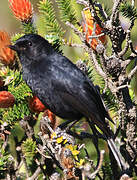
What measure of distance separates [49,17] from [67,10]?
140 mm

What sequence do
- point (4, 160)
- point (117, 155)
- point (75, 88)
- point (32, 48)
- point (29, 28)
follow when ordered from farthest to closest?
point (32, 48)
point (75, 88)
point (29, 28)
point (117, 155)
point (4, 160)

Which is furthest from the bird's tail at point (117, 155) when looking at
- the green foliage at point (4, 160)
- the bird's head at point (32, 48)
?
the bird's head at point (32, 48)

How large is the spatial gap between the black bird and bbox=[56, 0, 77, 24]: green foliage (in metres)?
0.27

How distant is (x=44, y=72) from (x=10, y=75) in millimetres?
608

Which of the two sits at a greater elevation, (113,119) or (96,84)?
(96,84)

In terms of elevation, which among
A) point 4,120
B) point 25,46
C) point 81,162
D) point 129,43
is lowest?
point 81,162

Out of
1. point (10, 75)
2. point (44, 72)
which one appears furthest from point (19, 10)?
point (44, 72)

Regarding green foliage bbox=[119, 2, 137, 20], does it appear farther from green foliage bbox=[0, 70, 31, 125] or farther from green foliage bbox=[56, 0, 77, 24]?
green foliage bbox=[0, 70, 31, 125]

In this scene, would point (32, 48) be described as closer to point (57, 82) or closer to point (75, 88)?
point (57, 82)

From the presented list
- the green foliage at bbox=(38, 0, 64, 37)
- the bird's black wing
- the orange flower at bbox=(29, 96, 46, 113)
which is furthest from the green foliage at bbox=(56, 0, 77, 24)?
the orange flower at bbox=(29, 96, 46, 113)

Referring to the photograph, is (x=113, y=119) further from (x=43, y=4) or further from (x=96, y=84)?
(x=43, y=4)

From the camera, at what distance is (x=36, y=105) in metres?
2.40

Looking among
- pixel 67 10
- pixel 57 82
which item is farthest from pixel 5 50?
pixel 57 82

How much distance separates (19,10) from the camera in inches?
93.7
